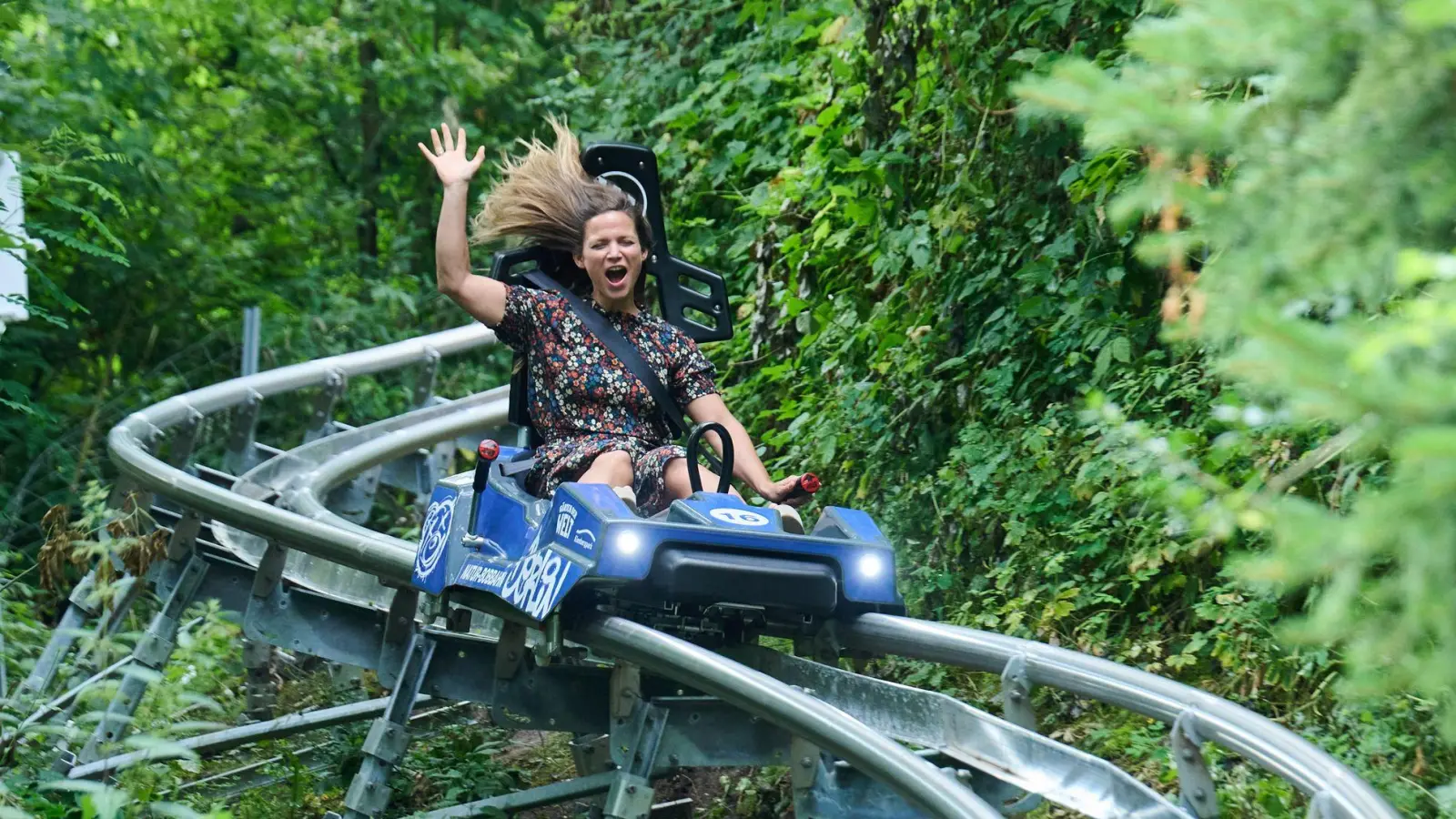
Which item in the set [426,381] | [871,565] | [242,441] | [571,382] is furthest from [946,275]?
[242,441]

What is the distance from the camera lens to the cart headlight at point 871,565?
452cm

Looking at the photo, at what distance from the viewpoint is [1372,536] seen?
1.66 metres

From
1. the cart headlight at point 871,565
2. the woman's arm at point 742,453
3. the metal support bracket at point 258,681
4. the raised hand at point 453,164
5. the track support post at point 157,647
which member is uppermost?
the raised hand at point 453,164

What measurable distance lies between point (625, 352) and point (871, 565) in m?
1.19

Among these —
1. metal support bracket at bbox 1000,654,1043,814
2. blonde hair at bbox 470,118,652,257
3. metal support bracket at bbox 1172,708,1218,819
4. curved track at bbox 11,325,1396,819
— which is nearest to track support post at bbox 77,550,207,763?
curved track at bbox 11,325,1396,819

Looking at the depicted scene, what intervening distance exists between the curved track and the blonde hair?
3.70 ft

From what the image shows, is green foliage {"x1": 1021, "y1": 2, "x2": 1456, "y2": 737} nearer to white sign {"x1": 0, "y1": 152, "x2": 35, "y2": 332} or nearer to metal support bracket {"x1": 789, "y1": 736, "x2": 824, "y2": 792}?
metal support bracket {"x1": 789, "y1": 736, "x2": 824, "y2": 792}

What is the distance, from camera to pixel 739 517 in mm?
4477

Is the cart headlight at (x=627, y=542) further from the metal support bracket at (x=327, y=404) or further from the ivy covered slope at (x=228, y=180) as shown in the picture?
the ivy covered slope at (x=228, y=180)

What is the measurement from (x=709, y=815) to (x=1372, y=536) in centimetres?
427

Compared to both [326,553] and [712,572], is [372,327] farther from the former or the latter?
[712,572]

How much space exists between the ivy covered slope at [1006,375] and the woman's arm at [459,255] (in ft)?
6.33

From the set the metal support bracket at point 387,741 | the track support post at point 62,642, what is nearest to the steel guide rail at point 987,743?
the metal support bracket at point 387,741

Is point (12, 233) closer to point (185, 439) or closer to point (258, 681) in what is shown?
point (185, 439)
